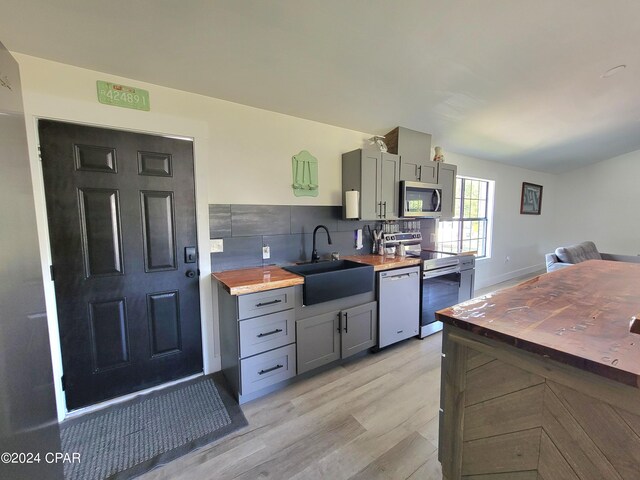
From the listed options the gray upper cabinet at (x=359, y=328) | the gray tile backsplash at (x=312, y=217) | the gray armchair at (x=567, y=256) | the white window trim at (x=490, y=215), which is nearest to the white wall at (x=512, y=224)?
the white window trim at (x=490, y=215)

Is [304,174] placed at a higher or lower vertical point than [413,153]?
lower

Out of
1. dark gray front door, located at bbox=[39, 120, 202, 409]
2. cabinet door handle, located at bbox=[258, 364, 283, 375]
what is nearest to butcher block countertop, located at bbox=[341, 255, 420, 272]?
cabinet door handle, located at bbox=[258, 364, 283, 375]

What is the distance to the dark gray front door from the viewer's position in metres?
1.71

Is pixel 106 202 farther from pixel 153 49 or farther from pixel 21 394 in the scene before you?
pixel 21 394

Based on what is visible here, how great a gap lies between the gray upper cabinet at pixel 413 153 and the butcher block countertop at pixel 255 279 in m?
1.76

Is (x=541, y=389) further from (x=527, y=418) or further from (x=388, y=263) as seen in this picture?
(x=388, y=263)

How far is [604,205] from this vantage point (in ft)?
19.0

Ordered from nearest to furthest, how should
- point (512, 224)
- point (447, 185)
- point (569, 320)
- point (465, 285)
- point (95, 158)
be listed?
point (569, 320), point (95, 158), point (465, 285), point (447, 185), point (512, 224)

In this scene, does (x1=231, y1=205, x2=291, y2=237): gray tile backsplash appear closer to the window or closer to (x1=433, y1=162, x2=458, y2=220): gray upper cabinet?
(x1=433, y1=162, x2=458, y2=220): gray upper cabinet

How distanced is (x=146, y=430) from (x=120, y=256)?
114cm

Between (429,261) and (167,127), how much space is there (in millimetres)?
2618

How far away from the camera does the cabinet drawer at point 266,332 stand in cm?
186

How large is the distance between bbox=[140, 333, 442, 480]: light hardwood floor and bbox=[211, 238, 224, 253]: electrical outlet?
1187mm

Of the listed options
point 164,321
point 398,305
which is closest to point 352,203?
point 398,305
